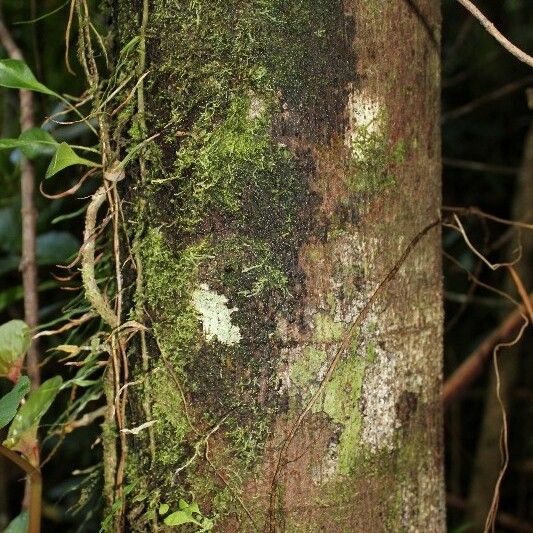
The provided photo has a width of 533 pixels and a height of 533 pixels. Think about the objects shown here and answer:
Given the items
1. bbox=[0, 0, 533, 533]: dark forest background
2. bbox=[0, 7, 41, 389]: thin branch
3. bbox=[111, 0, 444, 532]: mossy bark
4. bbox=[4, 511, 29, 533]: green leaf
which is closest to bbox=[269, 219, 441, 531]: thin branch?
bbox=[111, 0, 444, 532]: mossy bark

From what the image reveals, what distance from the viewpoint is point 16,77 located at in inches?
31.4

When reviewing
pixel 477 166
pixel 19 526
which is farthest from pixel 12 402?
pixel 477 166

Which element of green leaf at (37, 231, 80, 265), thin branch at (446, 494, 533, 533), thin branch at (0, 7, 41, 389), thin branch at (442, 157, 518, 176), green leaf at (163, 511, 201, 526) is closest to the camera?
green leaf at (163, 511, 201, 526)

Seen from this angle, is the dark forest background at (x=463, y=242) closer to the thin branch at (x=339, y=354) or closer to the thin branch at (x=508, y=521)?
the thin branch at (x=508, y=521)

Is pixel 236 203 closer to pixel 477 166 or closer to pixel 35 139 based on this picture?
pixel 35 139

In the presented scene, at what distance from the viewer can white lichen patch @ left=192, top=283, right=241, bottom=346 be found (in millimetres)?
Result: 691

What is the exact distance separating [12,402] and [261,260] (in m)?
0.32

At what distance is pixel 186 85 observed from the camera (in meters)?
0.70

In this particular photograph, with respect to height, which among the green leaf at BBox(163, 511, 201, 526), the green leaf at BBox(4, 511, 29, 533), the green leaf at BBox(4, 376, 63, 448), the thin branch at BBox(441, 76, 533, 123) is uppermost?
the thin branch at BBox(441, 76, 533, 123)

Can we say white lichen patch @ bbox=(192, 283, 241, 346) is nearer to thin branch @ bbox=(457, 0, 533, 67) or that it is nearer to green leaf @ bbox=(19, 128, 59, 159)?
green leaf @ bbox=(19, 128, 59, 159)

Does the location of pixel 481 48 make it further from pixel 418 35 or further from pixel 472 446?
pixel 418 35

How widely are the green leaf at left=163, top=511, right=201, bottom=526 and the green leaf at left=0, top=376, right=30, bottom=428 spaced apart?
0.69ft

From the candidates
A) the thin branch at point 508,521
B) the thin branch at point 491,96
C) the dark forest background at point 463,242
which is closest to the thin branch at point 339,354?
the dark forest background at point 463,242

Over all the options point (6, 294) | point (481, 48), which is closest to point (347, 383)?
point (6, 294)
